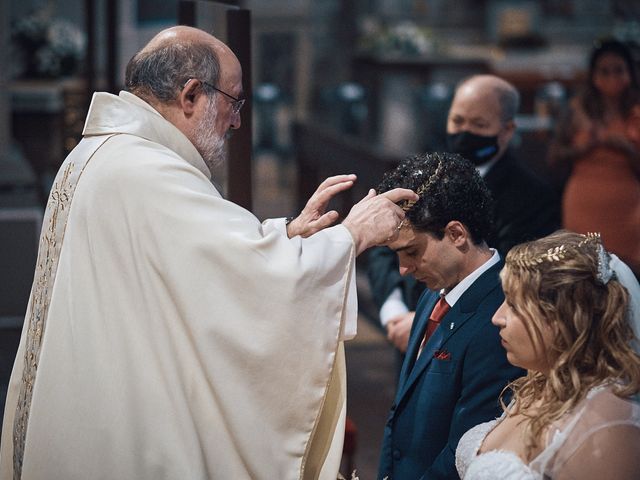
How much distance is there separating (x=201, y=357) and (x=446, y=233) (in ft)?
2.38

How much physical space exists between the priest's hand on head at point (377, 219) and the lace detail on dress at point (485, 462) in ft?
1.81

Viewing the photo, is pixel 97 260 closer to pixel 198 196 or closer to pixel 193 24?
pixel 198 196

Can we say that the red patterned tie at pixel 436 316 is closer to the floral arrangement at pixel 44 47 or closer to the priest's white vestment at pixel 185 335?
the priest's white vestment at pixel 185 335

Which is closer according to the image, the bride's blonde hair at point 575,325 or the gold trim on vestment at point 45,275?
the bride's blonde hair at point 575,325

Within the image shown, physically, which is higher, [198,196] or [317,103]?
[198,196]

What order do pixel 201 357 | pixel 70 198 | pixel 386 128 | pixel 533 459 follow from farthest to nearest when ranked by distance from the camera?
pixel 386 128 → pixel 70 198 → pixel 201 357 → pixel 533 459

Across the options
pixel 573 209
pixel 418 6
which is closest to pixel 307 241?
pixel 573 209

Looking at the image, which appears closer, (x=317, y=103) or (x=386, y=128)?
(x=386, y=128)

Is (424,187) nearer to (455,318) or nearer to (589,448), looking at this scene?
(455,318)

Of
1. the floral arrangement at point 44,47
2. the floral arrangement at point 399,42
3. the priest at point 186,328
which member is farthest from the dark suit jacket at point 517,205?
the floral arrangement at point 399,42

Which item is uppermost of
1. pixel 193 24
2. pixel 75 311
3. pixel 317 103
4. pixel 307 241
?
pixel 193 24

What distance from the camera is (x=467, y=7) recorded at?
18062mm

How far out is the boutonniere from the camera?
10.1 ft

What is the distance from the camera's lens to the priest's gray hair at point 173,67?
126 inches
